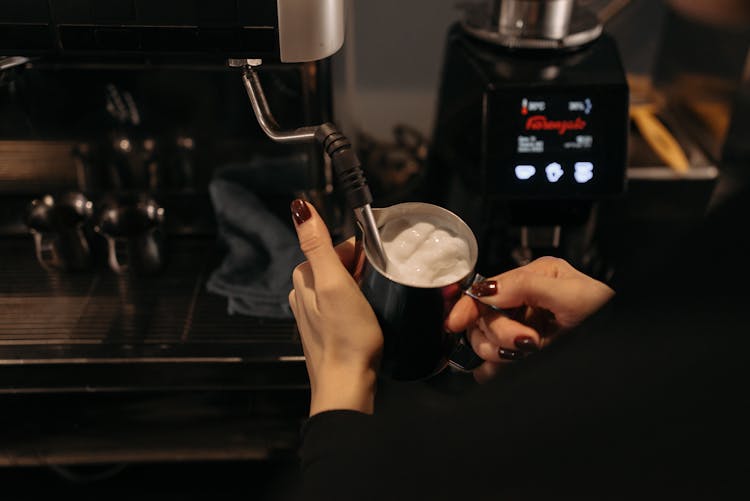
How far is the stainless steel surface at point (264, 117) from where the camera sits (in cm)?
72

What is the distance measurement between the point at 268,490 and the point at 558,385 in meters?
1.12

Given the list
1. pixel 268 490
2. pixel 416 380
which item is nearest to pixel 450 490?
pixel 416 380

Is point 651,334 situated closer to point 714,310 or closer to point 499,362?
point 714,310

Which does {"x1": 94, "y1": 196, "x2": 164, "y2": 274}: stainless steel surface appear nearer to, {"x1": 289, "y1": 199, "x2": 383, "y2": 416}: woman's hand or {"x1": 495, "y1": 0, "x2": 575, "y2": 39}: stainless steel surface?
{"x1": 289, "y1": 199, "x2": 383, "y2": 416}: woman's hand

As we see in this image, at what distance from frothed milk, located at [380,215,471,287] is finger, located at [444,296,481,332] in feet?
0.09

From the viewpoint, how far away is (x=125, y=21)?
770 mm

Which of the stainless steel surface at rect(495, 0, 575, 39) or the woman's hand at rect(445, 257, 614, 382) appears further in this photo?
the stainless steel surface at rect(495, 0, 575, 39)

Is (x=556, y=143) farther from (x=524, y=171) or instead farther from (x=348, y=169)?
(x=348, y=169)

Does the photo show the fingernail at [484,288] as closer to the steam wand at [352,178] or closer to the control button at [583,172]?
the steam wand at [352,178]

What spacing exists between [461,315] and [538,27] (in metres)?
0.47

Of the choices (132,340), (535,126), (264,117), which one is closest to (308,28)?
(264,117)

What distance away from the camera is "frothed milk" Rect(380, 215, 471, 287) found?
642 mm

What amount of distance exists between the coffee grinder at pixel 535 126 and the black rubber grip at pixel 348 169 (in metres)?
0.31

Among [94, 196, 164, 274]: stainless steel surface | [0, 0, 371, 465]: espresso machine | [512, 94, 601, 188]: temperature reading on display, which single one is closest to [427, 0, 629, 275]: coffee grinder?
[512, 94, 601, 188]: temperature reading on display
